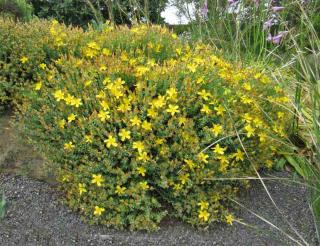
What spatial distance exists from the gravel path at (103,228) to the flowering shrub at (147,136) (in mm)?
65

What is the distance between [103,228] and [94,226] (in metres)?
0.05

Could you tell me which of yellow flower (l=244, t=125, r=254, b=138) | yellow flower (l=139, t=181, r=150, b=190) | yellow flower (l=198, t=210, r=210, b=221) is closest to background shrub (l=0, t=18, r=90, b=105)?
yellow flower (l=139, t=181, r=150, b=190)

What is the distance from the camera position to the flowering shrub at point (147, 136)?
8.48ft

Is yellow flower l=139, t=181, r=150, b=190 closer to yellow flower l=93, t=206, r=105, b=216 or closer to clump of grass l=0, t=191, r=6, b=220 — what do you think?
yellow flower l=93, t=206, r=105, b=216

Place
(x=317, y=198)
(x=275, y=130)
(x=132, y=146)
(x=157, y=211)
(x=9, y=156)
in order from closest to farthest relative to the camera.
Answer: (x=317, y=198) → (x=132, y=146) → (x=157, y=211) → (x=275, y=130) → (x=9, y=156)

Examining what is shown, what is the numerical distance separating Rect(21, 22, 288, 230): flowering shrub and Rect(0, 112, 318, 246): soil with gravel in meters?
0.07

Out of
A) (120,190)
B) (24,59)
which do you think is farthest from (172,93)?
(24,59)

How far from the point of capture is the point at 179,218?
109 inches

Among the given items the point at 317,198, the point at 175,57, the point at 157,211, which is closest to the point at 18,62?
the point at 175,57

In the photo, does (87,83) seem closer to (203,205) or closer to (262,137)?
(203,205)

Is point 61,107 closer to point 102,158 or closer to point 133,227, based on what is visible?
point 102,158

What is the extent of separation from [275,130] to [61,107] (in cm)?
120

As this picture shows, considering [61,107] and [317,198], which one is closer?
[317,198]

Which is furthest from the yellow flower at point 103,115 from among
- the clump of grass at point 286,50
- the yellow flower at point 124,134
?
the clump of grass at point 286,50
